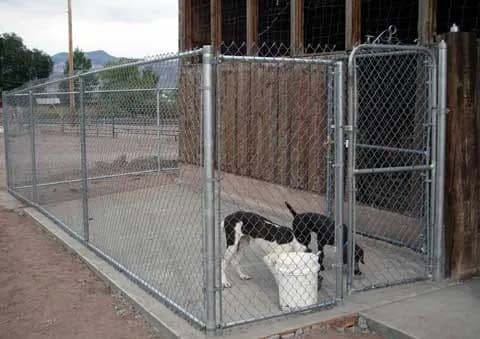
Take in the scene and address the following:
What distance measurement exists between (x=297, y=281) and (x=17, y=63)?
6046cm

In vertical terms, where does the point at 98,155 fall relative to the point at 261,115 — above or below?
below

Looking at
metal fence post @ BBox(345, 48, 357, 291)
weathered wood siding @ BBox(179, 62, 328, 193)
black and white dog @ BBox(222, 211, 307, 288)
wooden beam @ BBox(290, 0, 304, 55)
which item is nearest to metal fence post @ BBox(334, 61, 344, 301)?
metal fence post @ BBox(345, 48, 357, 291)

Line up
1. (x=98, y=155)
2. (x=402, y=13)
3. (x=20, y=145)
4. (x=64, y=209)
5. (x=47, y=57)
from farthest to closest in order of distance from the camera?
(x=47, y=57), (x=20, y=145), (x=64, y=209), (x=98, y=155), (x=402, y=13)

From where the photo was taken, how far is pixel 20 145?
36.4 feet

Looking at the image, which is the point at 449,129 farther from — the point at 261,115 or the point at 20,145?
the point at 20,145

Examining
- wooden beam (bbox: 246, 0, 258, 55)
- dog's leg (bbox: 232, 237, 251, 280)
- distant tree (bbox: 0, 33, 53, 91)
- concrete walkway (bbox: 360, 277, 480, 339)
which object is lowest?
concrete walkway (bbox: 360, 277, 480, 339)

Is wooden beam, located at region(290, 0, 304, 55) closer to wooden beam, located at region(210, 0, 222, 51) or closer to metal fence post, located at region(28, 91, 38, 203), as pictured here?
wooden beam, located at region(210, 0, 222, 51)

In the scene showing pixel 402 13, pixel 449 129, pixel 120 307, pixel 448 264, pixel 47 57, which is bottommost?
pixel 120 307

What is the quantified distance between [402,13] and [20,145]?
7500 mm

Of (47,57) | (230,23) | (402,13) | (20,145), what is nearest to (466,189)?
(402,13)

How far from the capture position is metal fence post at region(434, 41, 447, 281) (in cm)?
501

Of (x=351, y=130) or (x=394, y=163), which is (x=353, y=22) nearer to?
(x=394, y=163)

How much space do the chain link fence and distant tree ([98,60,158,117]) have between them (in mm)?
24

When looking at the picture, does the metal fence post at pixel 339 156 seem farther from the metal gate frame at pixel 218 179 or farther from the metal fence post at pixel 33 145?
the metal fence post at pixel 33 145
